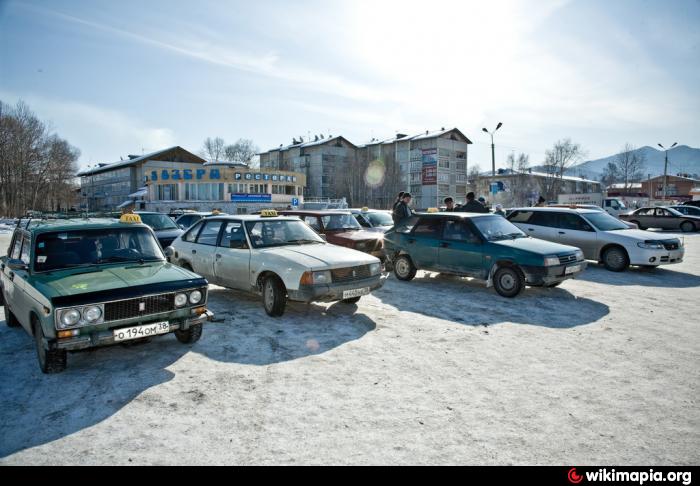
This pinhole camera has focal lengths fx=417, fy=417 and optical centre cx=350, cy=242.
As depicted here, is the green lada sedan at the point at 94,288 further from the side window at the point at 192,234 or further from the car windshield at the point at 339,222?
the car windshield at the point at 339,222

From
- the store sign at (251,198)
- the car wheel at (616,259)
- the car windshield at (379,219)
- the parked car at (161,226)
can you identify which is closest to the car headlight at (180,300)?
the parked car at (161,226)

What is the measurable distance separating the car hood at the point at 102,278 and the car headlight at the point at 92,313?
17 centimetres

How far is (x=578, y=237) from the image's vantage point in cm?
1126

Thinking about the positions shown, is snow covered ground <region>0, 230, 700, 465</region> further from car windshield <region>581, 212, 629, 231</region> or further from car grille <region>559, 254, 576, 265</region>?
car windshield <region>581, 212, 629, 231</region>

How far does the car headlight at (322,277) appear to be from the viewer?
6.00 meters

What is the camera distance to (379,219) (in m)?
13.9

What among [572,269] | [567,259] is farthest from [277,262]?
[572,269]
